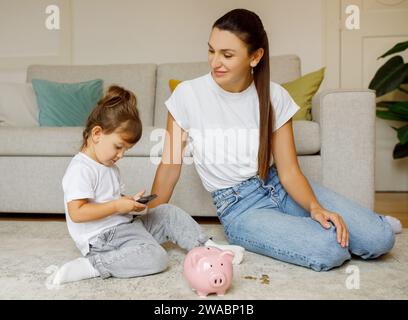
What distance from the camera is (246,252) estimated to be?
1.56 meters

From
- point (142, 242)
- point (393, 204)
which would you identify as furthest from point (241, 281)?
point (393, 204)

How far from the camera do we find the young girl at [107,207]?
1.30 m

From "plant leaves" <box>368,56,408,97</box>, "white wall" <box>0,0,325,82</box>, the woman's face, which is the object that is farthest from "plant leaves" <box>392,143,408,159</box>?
the woman's face

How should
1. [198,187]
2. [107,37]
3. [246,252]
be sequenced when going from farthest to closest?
1. [107,37]
2. [198,187]
3. [246,252]

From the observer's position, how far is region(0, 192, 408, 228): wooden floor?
2.30 metres

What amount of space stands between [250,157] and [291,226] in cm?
28

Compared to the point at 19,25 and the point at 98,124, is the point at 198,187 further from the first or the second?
the point at 19,25

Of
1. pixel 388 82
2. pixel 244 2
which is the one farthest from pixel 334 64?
pixel 244 2

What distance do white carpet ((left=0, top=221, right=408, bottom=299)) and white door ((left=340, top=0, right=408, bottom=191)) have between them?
1.81 metres

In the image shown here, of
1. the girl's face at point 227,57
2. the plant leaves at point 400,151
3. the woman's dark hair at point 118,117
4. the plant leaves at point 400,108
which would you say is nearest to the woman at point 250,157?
the girl's face at point 227,57

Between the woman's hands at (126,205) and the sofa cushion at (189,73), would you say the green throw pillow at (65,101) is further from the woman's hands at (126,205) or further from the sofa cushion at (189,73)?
the woman's hands at (126,205)

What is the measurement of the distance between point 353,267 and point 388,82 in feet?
5.79

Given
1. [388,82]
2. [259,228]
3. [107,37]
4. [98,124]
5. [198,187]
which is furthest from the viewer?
[107,37]

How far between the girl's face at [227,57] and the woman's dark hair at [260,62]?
0.7 inches
